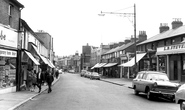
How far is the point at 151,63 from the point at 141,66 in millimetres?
4668

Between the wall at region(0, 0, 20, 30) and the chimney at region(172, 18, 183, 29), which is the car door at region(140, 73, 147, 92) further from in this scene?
the chimney at region(172, 18, 183, 29)

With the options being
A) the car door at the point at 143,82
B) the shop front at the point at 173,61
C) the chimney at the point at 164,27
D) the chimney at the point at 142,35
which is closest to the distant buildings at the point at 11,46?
the car door at the point at 143,82

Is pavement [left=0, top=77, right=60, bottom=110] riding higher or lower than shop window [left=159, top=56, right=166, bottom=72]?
lower

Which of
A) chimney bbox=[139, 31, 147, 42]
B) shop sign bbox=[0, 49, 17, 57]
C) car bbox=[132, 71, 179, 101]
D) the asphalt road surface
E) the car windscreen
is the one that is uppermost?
chimney bbox=[139, 31, 147, 42]

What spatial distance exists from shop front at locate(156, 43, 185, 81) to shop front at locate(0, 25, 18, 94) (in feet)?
51.5

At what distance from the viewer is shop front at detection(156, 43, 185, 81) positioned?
79.6 feet

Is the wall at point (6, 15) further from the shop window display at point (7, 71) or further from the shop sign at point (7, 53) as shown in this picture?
the shop window display at point (7, 71)

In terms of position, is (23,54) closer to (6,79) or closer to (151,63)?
(6,79)

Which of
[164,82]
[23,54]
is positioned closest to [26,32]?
[23,54]

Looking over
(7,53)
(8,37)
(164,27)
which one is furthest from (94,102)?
(164,27)

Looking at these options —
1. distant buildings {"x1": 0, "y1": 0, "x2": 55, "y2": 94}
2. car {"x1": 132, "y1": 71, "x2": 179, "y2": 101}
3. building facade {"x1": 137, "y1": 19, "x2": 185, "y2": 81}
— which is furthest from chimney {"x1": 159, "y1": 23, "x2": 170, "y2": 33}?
distant buildings {"x1": 0, "y1": 0, "x2": 55, "y2": 94}

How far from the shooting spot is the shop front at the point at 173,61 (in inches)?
956

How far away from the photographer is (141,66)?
38.0 m

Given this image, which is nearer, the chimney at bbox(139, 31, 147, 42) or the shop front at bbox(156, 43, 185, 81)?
the shop front at bbox(156, 43, 185, 81)
